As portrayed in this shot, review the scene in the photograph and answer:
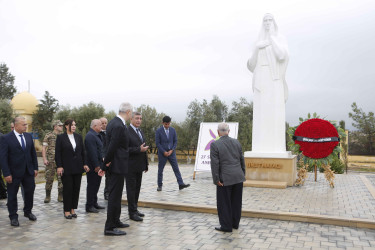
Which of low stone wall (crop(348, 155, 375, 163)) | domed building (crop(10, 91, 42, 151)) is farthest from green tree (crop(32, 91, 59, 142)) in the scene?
→ low stone wall (crop(348, 155, 375, 163))

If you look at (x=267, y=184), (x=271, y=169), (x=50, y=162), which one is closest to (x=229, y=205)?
(x=267, y=184)

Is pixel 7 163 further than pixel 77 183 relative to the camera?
No

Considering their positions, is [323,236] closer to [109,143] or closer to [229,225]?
[229,225]

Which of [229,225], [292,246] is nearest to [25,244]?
[229,225]

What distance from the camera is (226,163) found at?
5293 mm

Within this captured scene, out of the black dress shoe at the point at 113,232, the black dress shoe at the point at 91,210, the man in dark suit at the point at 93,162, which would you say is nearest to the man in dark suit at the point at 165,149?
the man in dark suit at the point at 93,162

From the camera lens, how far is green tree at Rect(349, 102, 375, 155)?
3175cm

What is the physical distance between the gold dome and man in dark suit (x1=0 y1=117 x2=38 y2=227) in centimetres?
3859

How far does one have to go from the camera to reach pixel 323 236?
4953 mm

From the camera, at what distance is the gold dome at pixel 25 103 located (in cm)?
4091

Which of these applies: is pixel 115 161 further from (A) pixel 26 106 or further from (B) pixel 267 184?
(A) pixel 26 106

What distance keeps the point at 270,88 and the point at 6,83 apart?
49362 mm

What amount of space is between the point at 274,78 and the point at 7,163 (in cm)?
713

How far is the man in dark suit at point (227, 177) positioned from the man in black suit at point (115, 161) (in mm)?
1381
